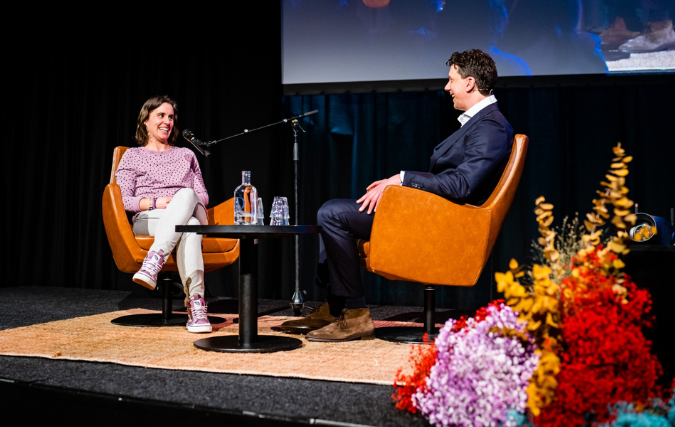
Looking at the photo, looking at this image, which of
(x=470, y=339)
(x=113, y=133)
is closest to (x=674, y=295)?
(x=470, y=339)

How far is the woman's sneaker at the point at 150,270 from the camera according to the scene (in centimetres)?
254

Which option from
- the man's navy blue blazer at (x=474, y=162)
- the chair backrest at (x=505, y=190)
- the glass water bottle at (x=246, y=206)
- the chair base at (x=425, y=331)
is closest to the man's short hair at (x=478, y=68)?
the man's navy blue blazer at (x=474, y=162)

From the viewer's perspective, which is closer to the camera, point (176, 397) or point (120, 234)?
point (176, 397)

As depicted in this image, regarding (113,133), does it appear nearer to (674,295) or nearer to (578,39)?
(578,39)

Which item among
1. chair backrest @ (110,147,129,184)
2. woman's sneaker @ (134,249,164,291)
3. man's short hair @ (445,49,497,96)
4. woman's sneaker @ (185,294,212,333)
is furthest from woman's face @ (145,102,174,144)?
man's short hair @ (445,49,497,96)

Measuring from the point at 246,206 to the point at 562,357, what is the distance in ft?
5.01

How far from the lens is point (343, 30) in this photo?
4.36 m

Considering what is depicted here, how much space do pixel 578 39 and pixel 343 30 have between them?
5.28 ft

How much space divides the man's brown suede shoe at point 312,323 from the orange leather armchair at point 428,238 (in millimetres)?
476

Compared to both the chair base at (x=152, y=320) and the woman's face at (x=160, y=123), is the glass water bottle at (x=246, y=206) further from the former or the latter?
the woman's face at (x=160, y=123)

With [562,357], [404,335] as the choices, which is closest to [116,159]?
[404,335]

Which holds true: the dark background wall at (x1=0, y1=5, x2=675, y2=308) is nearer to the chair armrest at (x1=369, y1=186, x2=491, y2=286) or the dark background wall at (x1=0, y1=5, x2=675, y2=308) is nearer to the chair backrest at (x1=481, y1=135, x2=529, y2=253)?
the chair backrest at (x1=481, y1=135, x2=529, y2=253)

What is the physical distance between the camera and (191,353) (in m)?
2.18

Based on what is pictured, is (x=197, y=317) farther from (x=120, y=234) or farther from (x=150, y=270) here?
(x=120, y=234)
